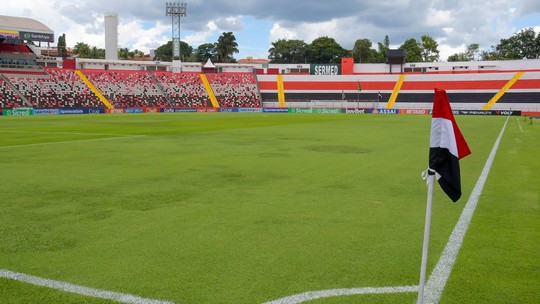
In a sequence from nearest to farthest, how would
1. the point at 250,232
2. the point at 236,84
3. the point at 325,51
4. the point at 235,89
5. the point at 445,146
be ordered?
1. the point at 445,146
2. the point at 250,232
3. the point at 235,89
4. the point at 236,84
5. the point at 325,51

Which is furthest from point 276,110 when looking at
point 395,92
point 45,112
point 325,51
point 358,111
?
point 325,51

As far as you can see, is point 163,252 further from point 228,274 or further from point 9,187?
point 9,187

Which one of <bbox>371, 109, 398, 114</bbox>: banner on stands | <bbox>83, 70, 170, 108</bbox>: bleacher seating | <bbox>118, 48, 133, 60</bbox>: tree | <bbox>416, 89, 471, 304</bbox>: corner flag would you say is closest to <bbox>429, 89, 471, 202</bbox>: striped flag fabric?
<bbox>416, 89, 471, 304</bbox>: corner flag

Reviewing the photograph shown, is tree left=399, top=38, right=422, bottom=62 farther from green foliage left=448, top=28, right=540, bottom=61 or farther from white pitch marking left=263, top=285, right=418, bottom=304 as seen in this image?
white pitch marking left=263, top=285, right=418, bottom=304

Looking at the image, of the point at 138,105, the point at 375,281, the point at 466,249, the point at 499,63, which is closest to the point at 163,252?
the point at 375,281

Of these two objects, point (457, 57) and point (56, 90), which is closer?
point (56, 90)

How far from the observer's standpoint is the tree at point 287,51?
472ft

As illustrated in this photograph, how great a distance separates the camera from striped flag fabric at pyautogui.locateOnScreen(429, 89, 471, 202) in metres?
4.04

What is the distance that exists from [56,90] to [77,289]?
7111 cm

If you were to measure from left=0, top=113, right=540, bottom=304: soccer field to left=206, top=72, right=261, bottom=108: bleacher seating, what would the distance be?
72225mm

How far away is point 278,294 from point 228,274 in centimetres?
76

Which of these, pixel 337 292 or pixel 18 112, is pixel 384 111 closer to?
pixel 18 112

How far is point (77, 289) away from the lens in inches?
192

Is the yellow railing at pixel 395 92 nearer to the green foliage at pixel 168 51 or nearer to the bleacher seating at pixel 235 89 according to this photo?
the bleacher seating at pixel 235 89
